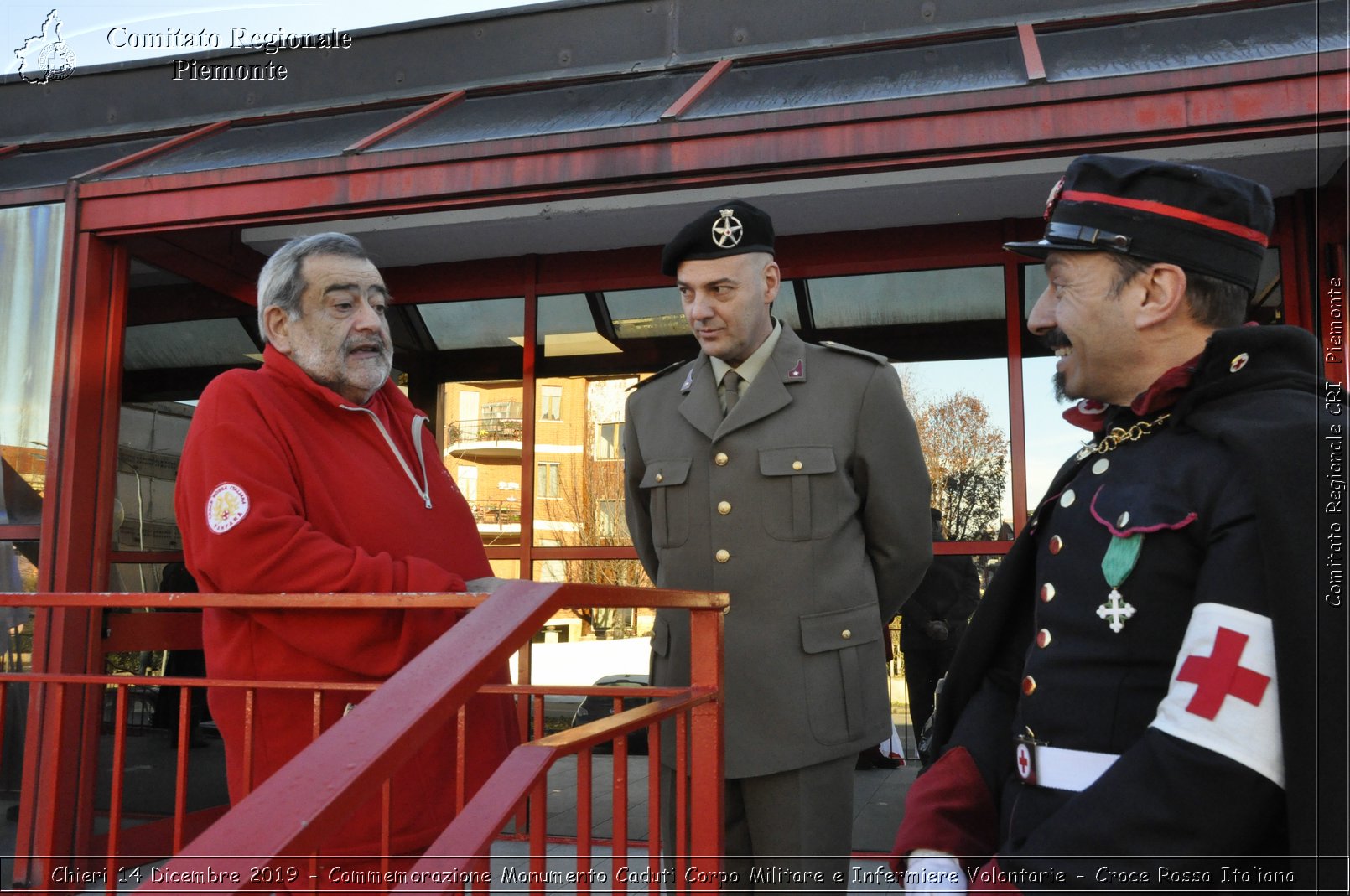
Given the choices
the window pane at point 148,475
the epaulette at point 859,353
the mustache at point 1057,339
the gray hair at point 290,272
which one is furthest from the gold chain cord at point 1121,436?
the window pane at point 148,475

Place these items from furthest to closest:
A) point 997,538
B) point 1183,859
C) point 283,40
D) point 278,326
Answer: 1. point 283,40
2. point 997,538
3. point 278,326
4. point 1183,859

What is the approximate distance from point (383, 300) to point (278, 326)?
283mm

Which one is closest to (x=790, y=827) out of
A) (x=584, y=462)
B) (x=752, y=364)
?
(x=752, y=364)

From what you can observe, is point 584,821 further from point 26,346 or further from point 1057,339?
point 26,346

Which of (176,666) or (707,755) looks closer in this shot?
(707,755)

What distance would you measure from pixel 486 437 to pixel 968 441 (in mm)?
2404

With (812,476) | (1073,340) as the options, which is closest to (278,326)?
(812,476)

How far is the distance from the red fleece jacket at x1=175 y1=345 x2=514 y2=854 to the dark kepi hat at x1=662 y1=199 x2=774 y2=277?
3.00 feet

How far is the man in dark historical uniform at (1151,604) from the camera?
1.14 m

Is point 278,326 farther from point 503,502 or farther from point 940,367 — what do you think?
point 940,367

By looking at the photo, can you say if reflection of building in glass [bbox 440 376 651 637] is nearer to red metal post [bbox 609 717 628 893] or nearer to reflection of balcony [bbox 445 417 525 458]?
reflection of balcony [bbox 445 417 525 458]

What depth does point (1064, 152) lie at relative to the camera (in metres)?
3.58

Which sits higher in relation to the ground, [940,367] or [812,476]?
[940,367]

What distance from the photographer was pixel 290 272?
8.38 ft
